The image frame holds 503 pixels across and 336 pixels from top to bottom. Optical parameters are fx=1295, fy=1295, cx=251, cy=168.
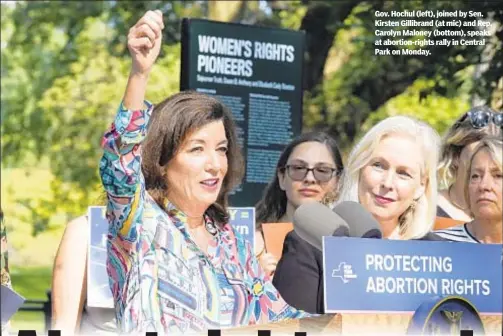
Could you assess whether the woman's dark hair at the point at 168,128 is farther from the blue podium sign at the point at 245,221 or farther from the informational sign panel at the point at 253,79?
the informational sign panel at the point at 253,79

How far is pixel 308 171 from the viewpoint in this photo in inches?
210

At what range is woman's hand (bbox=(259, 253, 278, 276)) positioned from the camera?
179 inches

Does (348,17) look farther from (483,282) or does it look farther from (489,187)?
(483,282)

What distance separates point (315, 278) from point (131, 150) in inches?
35.9

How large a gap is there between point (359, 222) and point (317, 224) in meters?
0.12

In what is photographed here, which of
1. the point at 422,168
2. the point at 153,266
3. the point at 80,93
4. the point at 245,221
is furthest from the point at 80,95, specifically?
the point at 153,266

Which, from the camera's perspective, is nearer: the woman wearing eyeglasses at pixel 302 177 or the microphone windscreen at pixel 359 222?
the microphone windscreen at pixel 359 222

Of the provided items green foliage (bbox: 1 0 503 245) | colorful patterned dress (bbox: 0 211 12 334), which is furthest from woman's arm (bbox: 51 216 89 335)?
green foliage (bbox: 1 0 503 245)

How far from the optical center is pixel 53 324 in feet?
13.4

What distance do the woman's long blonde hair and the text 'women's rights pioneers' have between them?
432 centimetres

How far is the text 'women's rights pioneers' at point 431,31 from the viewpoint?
8531mm

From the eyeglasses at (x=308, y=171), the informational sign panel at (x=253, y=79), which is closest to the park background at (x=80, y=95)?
the informational sign panel at (x=253, y=79)

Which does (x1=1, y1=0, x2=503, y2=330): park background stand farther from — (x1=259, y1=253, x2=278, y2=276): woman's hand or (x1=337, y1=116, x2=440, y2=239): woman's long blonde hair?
(x1=337, y1=116, x2=440, y2=239): woman's long blonde hair

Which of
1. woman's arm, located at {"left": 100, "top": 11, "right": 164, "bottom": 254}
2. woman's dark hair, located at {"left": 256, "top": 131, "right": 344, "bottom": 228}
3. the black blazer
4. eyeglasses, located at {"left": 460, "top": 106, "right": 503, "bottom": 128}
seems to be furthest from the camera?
woman's dark hair, located at {"left": 256, "top": 131, "right": 344, "bottom": 228}
